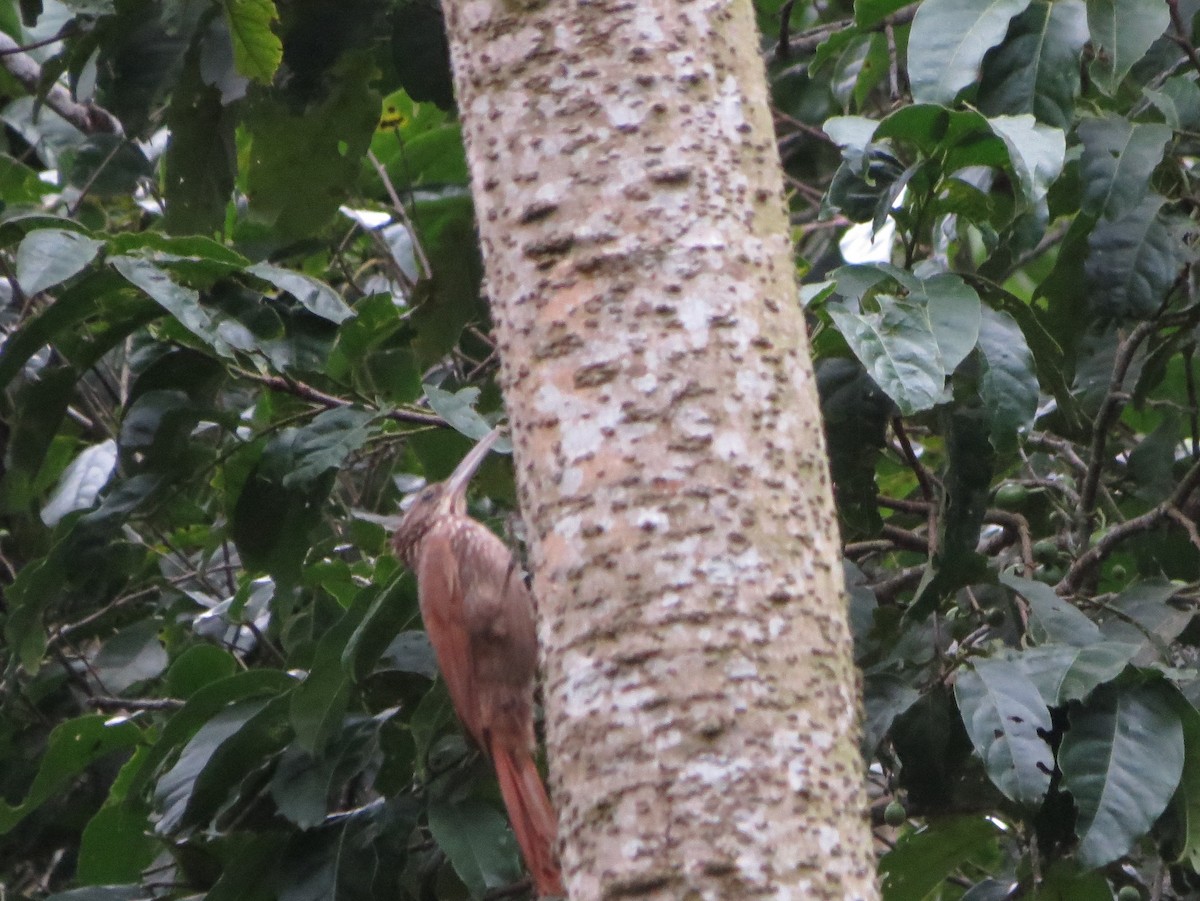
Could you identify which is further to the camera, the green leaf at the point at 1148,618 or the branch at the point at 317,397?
the branch at the point at 317,397

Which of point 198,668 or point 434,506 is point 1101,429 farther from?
point 198,668

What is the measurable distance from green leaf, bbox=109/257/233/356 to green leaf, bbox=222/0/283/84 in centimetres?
Result: 66

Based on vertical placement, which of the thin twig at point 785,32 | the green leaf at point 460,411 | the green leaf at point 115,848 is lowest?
the green leaf at point 115,848

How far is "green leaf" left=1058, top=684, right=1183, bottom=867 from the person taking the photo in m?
2.14

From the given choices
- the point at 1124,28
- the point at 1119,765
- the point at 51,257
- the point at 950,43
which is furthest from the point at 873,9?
the point at 51,257

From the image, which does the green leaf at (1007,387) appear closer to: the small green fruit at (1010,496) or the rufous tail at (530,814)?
the small green fruit at (1010,496)

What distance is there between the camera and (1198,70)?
2.78 metres

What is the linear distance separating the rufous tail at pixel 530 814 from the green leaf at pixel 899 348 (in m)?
1.11

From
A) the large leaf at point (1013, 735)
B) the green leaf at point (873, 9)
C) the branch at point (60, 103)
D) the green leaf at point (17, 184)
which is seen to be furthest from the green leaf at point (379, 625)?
the branch at point (60, 103)

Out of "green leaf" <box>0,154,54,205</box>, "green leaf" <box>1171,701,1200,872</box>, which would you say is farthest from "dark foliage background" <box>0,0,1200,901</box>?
"green leaf" <box>0,154,54,205</box>

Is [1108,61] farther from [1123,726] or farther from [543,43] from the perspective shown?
[543,43]

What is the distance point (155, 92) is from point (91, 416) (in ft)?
3.65

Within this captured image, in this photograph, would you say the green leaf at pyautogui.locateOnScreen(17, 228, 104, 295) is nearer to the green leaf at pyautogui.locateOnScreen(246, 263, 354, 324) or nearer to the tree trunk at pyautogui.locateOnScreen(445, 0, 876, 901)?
the green leaf at pyautogui.locateOnScreen(246, 263, 354, 324)

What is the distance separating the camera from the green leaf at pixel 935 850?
2.69 metres
